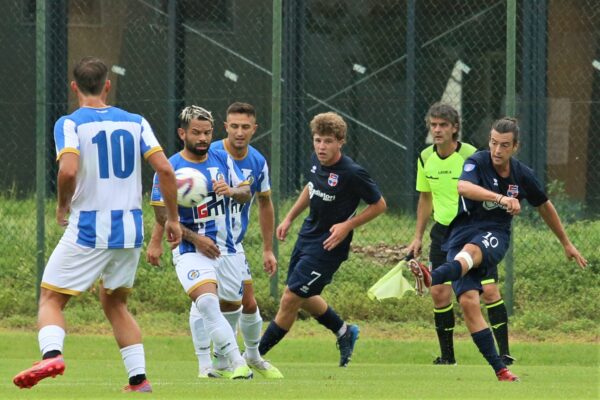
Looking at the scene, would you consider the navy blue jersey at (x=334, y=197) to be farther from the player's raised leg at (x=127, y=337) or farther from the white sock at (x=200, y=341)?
the player's raised leg at (x=127, y=337)

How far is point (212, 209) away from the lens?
9.45m

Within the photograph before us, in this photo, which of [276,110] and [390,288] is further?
[276,110]

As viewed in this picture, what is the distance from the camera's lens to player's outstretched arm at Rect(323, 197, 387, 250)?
1040 centimetres

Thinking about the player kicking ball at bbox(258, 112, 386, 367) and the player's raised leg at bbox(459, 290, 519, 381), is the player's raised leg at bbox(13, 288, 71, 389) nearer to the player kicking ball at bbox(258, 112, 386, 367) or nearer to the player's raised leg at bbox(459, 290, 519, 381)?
the player's raised leg at bbox(459, 290, 519, 381)

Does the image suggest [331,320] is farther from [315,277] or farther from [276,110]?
[276,110]

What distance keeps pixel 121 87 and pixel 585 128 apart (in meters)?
5.01

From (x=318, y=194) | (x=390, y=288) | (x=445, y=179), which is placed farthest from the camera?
(x=445, y=179)

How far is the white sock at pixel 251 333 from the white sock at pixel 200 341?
0.44m

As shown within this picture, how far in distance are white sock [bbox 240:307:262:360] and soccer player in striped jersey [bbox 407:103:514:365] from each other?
5.31 feet

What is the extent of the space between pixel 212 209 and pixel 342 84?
631 centimetres

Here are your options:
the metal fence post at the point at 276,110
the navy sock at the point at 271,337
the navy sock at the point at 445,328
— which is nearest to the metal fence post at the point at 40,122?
the metal fence post at the point at 276,110

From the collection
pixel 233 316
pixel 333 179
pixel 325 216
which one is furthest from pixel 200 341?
pixel 333 179

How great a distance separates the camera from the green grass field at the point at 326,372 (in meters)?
8.00

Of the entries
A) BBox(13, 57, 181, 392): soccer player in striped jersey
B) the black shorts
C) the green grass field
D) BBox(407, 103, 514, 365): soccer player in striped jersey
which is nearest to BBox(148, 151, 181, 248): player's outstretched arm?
BBox(13, 57, 181, 392): soccer player in striped jersey
